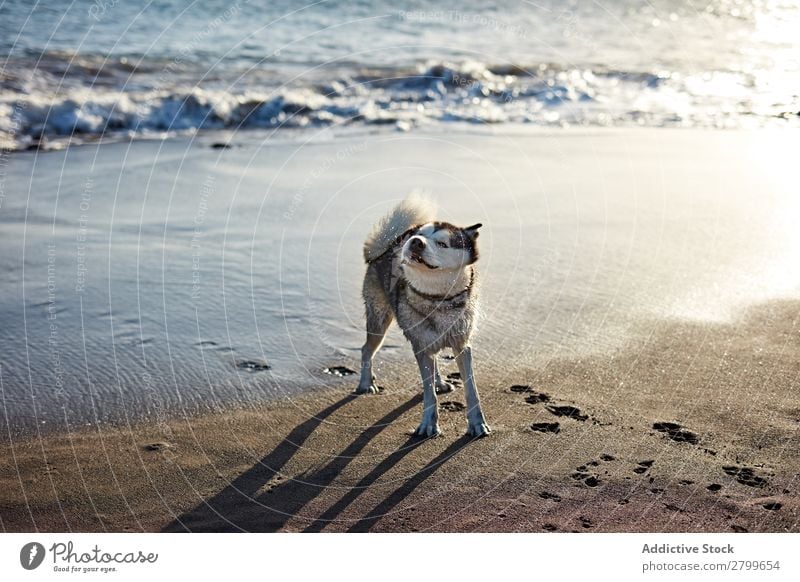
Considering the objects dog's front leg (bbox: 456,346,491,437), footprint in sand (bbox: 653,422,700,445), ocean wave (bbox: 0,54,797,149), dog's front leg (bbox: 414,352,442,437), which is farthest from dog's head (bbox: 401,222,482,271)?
ocean wave (bbox: 0,54,797,149)

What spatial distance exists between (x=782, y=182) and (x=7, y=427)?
11081 mm

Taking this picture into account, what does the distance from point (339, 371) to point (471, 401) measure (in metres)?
1.62

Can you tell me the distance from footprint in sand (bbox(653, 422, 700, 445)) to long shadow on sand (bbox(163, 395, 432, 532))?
6.01ft

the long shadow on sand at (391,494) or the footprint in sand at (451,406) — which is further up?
the long shadow on sand at (391,494)

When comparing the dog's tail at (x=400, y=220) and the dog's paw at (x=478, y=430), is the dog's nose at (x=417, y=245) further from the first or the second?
the dog's paw at (x=478, y=430)

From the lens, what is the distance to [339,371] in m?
8.20

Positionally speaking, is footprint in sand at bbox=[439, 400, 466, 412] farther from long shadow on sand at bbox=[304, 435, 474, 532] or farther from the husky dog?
long shadow on sand at bbox=[304, 435, 474, 532]

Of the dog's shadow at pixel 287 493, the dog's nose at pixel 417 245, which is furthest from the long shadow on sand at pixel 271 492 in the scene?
the dog's nose at pixel 417 245

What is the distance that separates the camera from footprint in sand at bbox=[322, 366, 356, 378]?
320 inches

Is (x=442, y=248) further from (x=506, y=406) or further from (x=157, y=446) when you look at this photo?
(x=157, y=446)

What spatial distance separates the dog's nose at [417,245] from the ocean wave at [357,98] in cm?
1128

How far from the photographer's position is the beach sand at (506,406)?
19.5 feet
